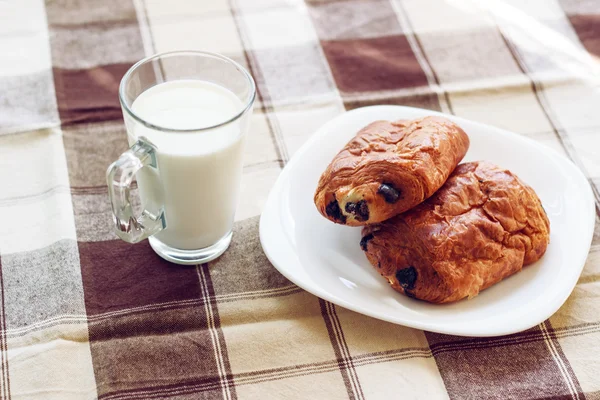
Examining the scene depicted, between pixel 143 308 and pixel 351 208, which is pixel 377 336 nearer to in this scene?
pixel 351 208

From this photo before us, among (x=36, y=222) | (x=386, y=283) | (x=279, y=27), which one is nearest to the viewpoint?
(x=386, y=283)

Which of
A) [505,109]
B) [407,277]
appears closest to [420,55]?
[505,109]

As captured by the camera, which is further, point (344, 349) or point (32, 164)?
point (32, 164)

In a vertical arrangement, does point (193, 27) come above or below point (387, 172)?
below

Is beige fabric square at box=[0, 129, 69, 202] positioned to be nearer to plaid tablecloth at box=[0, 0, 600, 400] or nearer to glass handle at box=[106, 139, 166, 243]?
plaid tablecloth at box=[0, 0, 600, 400]

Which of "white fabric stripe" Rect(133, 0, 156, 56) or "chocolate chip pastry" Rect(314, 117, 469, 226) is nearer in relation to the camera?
"chocolate chip pastry" Rect(314, 117, 469, 226)

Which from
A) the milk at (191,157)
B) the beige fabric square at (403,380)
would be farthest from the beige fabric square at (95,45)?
the beige fabric square at (403,380)

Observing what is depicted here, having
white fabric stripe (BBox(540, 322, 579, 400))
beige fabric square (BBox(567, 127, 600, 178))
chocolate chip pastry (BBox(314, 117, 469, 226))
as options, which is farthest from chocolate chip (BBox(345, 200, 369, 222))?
beige fabric square (BBox(567, 127, 600, 178))
